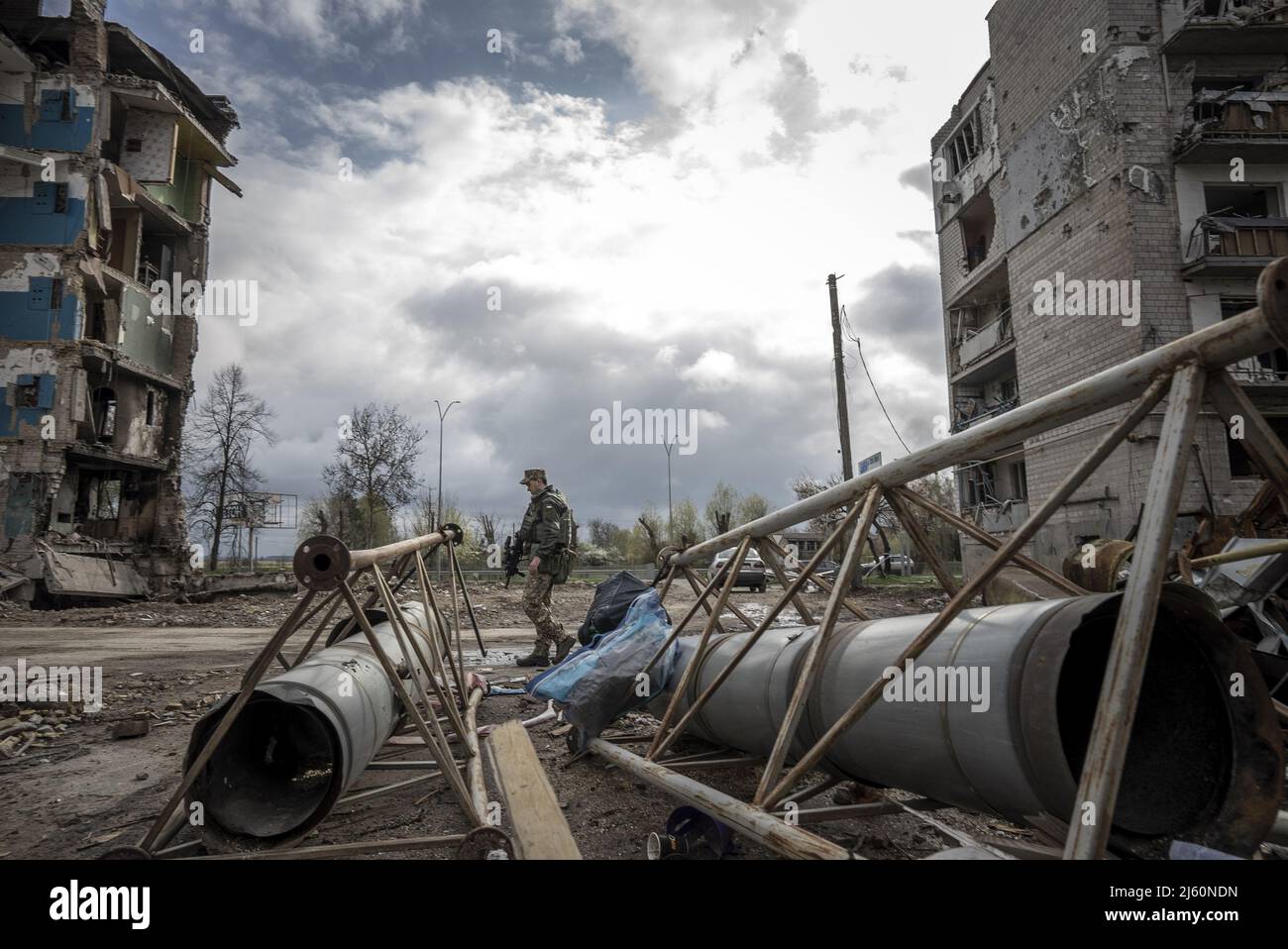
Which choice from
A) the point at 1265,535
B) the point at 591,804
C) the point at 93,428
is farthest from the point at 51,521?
the point at 1265,535

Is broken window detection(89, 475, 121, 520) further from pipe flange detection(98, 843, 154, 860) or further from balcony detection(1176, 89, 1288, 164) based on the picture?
balcony detection(1176, 89, 1288, 164)

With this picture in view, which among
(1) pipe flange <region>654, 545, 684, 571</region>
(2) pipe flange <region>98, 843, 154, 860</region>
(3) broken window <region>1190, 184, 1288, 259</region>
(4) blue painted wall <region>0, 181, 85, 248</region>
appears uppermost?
(4) blue painted wall <region>0, 181, 85, 248</region>

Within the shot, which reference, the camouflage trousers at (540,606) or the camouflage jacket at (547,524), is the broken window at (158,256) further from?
the camouflage trousers at (540,606)

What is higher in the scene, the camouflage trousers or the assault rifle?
the assault rifle

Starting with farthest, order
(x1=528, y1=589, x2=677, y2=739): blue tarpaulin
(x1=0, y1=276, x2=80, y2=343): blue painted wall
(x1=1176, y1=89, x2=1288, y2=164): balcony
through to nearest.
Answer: (x1=0, y1=276, x2=80, y2=343): blue painted wall, (x1=1176, y1=89, x2=1288, y2=164): balcony, (x1=528, y1=589, x2=677, y2=739): blue tarpaulin

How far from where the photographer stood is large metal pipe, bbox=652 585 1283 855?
217 centimetres

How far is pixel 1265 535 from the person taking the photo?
26.4ft

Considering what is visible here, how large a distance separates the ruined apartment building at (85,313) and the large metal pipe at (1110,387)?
21.5 m

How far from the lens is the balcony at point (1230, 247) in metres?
15.8

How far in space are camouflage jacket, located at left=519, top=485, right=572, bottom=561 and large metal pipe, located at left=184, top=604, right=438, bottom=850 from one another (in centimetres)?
470

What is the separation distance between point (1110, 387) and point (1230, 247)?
19.0 meters

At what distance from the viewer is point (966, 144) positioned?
2386 centimetres

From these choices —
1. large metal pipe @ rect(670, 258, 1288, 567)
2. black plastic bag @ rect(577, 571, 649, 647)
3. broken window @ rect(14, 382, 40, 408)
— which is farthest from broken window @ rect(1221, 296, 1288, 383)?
broken window @ rect(14, 382, 40, 408)

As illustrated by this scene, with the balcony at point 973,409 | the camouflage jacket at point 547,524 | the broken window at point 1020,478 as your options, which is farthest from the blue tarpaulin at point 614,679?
the balcony at point 973,409
